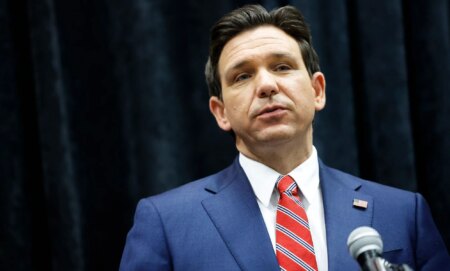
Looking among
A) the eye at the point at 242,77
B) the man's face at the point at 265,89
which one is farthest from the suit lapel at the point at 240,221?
the eye at the point at 242,77

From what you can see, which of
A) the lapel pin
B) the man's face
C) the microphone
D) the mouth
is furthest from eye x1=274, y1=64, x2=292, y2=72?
the microphone

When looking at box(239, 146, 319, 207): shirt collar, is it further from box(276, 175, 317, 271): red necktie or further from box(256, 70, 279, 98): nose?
box(256, 70, 279, 98): nose

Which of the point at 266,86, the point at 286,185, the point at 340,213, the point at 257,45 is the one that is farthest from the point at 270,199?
the point at 257,45

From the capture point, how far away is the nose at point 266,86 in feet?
4.74

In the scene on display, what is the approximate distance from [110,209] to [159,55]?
1.59 ft

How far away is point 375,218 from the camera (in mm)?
1459

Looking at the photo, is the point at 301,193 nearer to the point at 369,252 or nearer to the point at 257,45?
the point at 257,45

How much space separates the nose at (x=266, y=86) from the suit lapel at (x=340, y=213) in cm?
24

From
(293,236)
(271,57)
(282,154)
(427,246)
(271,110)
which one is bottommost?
(427,246)

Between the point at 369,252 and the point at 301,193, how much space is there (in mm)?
560

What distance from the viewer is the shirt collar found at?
4.83ft

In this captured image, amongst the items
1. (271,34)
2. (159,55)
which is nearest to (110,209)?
(159,55)

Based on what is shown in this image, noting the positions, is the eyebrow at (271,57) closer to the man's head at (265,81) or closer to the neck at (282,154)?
the man's head at (265,81)

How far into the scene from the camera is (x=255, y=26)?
158 centimetres
